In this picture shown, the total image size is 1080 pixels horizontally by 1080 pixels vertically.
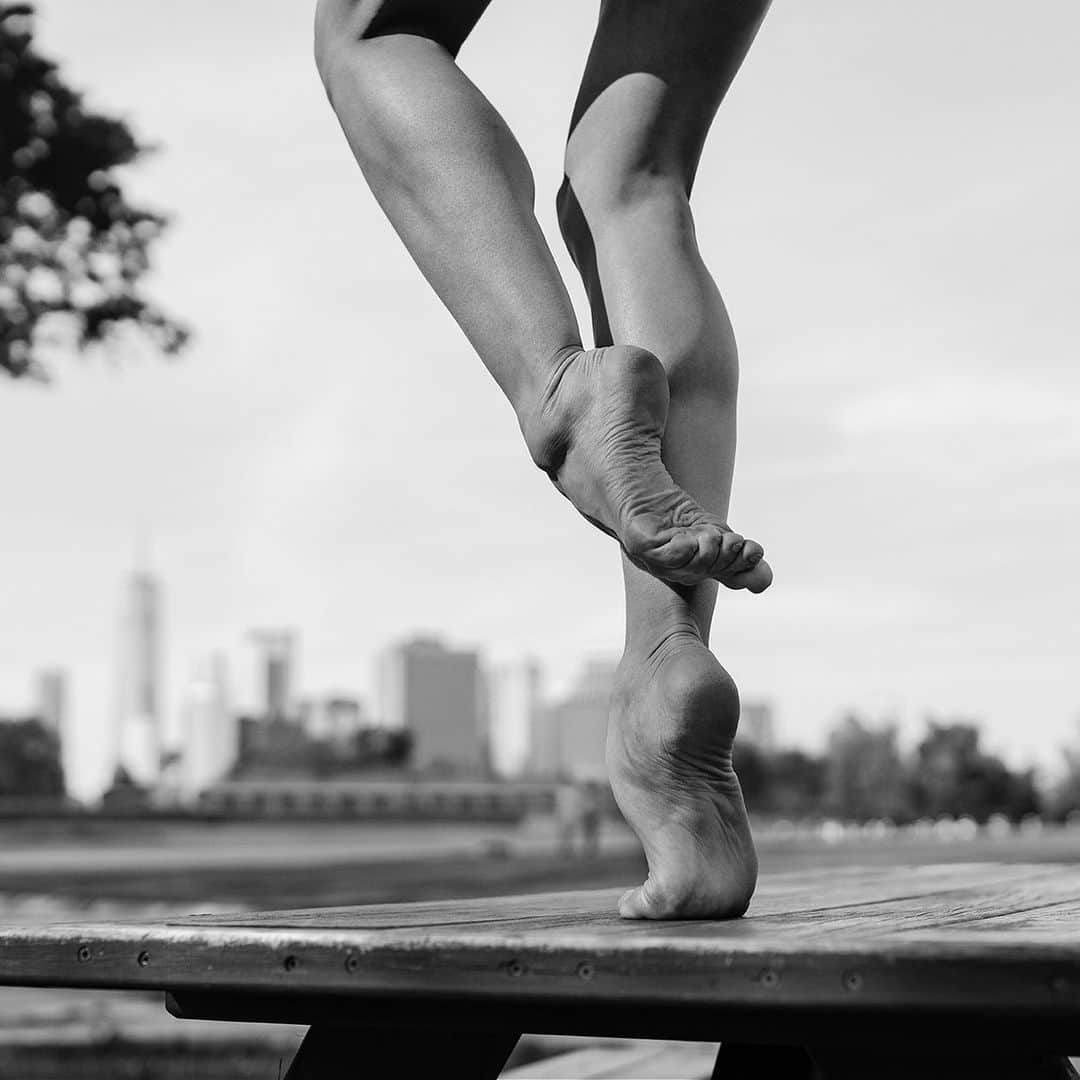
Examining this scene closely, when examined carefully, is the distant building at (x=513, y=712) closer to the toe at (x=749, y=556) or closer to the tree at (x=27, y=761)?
the tree at (x=27, y=761)

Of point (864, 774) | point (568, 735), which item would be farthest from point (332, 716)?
point (864, 774)

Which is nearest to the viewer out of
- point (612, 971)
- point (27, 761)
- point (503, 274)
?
point (612, 971)

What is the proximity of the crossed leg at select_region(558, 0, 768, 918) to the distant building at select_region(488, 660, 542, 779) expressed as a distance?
418ft

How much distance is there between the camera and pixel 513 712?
131 meters

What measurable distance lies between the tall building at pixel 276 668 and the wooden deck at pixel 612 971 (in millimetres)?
136210

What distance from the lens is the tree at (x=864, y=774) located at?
263ft

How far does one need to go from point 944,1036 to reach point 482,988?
315mm

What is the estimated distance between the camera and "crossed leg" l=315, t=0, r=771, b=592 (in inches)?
54.2

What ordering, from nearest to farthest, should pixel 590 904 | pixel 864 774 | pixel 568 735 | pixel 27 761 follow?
pixel 590 904 → pixel 864 774 → pixel 27 761 → pixel 568 735

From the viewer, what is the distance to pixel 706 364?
1645 millimetres

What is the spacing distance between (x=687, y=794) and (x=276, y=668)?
14033 centimetres

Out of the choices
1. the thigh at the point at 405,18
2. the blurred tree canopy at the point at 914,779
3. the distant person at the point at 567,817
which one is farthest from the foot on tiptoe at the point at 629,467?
the blurred tree canopy at the point at 914,779

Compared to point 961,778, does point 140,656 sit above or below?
above

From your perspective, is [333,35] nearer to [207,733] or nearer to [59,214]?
[59,214]
